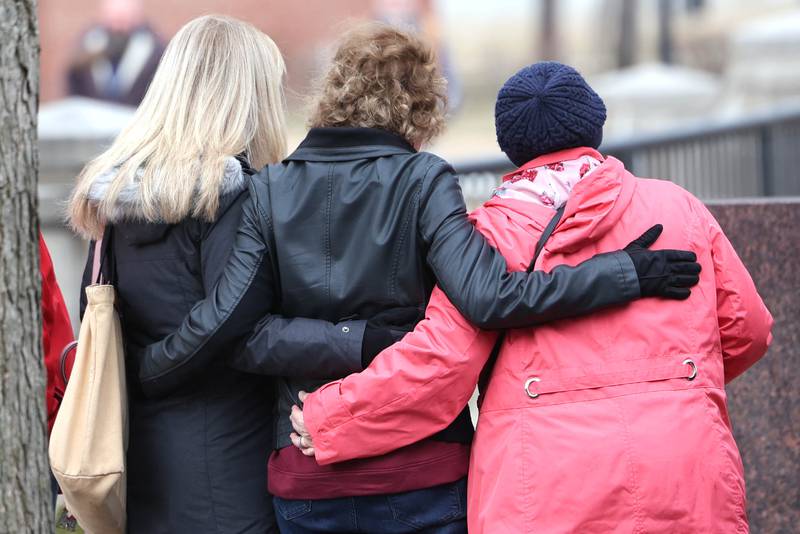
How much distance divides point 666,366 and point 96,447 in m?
1.48

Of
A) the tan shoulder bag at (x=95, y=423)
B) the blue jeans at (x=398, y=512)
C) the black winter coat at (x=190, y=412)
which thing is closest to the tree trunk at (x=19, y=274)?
the tan shoulder bag at (x=95, y=423)

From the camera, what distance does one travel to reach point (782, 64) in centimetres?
1548

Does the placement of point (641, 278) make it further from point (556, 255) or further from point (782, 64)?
point (782, 64)

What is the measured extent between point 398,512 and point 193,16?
52.8 feet

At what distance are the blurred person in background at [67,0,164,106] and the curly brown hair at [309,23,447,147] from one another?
14.2 m

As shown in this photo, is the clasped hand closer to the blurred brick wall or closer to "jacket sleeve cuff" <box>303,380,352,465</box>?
"jacket sleeve cuff" <box>303,380,352,465</box>

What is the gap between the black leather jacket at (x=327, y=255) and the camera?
2.99 meters

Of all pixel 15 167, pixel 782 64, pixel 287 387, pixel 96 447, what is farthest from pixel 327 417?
pixel 782 64

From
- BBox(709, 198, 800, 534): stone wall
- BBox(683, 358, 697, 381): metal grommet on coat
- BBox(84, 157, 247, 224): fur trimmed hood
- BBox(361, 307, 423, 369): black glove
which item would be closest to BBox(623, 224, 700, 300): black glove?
BBox(683, 358, 697, 381): metal grommet on coat

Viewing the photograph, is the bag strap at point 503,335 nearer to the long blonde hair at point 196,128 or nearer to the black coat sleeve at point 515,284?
the black coat sleeve at point 515,284

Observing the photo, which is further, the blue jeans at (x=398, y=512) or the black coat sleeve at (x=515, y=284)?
the blue jeans at (x=398, y=512)

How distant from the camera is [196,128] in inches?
129

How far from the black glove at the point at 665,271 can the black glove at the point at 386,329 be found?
574 millimetres

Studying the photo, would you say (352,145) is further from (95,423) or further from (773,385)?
(773,385)
